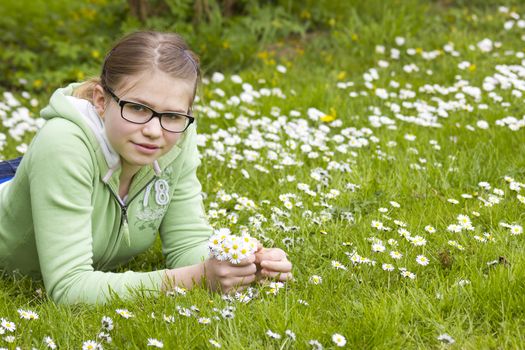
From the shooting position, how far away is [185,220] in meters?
3.35

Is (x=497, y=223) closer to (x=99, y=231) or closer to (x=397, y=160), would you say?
(x=397, y=160)

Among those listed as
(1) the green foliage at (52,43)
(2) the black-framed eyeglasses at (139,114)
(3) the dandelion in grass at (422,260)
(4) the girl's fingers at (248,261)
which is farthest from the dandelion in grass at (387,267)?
(1) the green foliage at (52,43)

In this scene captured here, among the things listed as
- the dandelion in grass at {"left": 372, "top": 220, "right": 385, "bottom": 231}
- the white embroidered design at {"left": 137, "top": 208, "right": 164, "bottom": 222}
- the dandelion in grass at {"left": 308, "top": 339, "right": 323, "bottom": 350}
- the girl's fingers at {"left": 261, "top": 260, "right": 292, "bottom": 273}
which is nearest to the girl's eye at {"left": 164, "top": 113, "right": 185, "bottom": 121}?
the white embroidered design at {"left": 137, "top": 208, "right": 164, "bottom": 222}

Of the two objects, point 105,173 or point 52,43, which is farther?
point 52,43

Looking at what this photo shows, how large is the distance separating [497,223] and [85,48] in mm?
4270

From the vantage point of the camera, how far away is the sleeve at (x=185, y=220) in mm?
3312

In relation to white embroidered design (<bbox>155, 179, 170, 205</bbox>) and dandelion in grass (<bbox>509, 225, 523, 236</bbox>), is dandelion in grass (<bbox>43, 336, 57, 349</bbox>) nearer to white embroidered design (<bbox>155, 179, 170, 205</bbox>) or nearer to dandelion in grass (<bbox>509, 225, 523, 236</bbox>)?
white embroidered design (<bbox>155, 179, 170, 205</bbox>)

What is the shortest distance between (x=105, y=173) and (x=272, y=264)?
0.74 metres

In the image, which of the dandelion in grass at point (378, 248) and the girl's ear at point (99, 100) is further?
the dandelion in grass at point (378, 248)

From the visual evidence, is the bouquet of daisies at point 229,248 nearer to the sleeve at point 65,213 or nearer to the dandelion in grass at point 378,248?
the sleeve at point 65,213

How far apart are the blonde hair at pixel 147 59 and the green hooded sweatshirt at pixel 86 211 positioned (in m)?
0.18

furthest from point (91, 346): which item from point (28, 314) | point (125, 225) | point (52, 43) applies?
point (52, 43)

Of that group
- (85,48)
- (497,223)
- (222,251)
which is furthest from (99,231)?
(85,48)

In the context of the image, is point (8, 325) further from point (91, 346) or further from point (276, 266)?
Result: point (276, 266)
